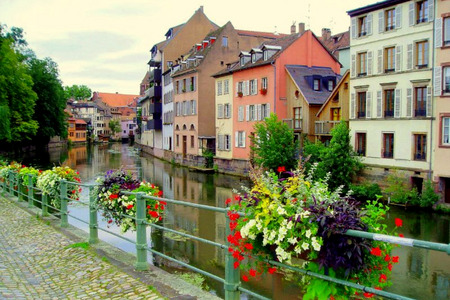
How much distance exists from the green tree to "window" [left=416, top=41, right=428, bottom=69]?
52.1 m

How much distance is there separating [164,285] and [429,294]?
8952mm

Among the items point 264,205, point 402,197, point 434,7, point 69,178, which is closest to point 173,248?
point 69,178

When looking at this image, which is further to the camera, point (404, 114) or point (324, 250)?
point (404, 114)

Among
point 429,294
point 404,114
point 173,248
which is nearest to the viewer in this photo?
point 429,294

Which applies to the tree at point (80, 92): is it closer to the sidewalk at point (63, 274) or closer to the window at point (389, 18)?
the window at point (389, 18)

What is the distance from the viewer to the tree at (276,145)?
3206 centimetres

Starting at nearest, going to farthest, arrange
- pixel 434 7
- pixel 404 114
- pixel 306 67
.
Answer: pixel 434 7 < pixel 404 114 < pixel 306 67

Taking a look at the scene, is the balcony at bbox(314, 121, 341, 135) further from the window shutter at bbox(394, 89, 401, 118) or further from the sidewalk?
the sidewalk

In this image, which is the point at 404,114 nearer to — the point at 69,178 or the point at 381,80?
the point at 381,80

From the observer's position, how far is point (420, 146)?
1001 inches

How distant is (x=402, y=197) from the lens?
24578mm

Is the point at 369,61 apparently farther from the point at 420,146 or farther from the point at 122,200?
the point at 122,200

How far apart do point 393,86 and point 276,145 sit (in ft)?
29.0

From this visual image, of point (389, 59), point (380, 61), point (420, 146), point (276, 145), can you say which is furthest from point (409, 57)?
point (276, 145)
